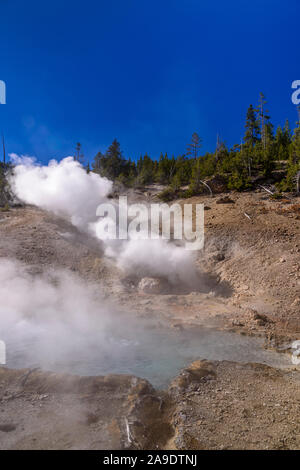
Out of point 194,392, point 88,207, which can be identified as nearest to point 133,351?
point 194,392

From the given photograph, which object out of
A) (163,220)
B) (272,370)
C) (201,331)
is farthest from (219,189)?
(272,370)

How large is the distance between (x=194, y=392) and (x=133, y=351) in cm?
227

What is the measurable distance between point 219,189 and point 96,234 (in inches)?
535

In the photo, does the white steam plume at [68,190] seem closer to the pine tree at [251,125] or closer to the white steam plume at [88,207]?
the white steam plume at [88,207]

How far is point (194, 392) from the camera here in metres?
5.30

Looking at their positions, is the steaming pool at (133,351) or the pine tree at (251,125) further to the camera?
the pine tree at (251,125)

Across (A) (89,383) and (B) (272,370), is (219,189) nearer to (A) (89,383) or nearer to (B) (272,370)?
(B) (272,370)

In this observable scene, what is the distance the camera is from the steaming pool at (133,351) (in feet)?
20.2

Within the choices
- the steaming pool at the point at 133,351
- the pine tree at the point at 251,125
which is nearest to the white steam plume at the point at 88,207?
the steaming pool at the point at 133,351

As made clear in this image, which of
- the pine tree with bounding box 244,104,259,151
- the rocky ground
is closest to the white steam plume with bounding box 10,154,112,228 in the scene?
the rocky ground

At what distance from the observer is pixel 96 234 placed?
16.0 metres

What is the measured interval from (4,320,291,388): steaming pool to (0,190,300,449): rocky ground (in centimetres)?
45

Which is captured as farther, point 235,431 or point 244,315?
point 244,315

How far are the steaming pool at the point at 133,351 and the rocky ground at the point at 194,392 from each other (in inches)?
17.6
